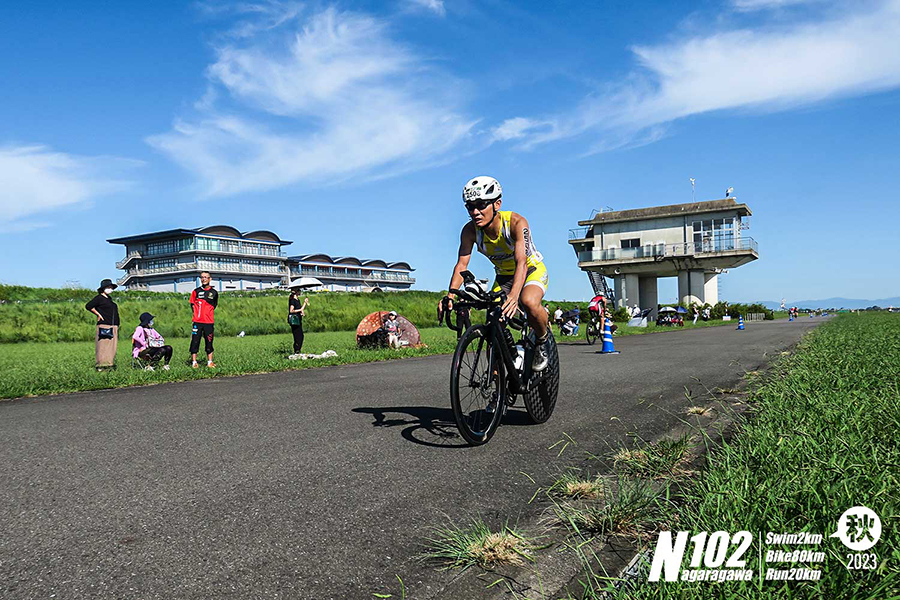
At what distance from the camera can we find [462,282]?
4.65 meters

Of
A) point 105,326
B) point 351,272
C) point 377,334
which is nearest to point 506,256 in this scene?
point 105,326

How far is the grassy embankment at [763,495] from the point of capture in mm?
1912

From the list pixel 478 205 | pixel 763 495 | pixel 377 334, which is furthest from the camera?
pixel 377 334

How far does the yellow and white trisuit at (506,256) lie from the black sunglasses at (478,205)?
7.8 inches

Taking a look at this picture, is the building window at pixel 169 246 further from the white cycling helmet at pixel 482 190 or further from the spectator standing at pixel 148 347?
the white cycling helmet at pixel 482 190

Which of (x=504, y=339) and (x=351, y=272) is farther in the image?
(x=351, y=272)

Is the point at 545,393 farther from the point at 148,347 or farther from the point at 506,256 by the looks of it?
the point at 148,347

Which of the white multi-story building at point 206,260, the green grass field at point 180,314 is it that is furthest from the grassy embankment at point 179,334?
the white multi-story building at point 206,260

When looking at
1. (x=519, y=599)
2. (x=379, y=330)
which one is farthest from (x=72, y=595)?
(x=379, y=330)

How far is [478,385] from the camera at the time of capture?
4488 millimetres

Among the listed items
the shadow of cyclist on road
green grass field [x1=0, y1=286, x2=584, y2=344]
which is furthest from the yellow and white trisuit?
green grass field [x1=0, y1=286, x2=584, y2=344]

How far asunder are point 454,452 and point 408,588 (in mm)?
2061

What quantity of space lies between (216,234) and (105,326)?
72.7m

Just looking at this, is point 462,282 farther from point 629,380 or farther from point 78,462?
point 629,380
